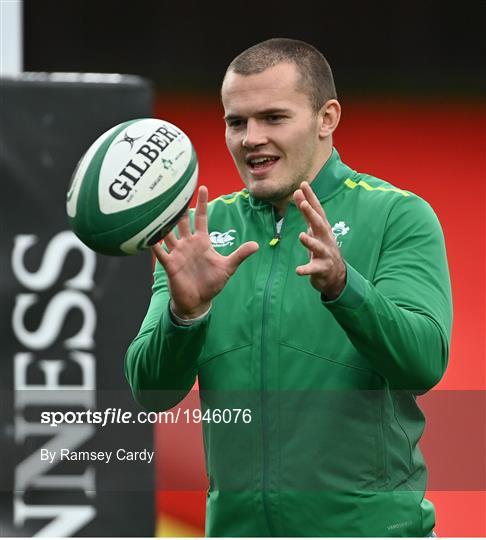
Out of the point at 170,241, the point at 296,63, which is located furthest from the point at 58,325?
the point at 296,63

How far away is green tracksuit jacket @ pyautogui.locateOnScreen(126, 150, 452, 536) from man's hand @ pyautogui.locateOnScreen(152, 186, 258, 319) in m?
0.05

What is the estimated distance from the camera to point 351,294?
2.54 meters

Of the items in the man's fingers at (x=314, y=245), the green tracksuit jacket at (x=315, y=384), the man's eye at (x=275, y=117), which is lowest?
the green tracksuit jacket at (x=315, y=384)

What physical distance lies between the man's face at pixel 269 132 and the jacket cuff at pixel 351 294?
17.0 inches

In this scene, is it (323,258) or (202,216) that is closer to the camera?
(323,258)

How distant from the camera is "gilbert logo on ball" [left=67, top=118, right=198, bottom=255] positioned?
2.86 m

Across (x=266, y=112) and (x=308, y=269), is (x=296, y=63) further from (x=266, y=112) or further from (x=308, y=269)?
(x=308, y=269)

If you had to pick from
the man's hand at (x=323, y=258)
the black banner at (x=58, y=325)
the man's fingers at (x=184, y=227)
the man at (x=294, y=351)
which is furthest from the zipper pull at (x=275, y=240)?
the black banner at (x=58, y=325)

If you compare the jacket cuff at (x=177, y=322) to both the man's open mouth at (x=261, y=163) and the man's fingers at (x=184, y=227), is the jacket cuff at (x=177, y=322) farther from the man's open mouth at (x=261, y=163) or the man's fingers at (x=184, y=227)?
the man's open mouth at (x=261, y=163)

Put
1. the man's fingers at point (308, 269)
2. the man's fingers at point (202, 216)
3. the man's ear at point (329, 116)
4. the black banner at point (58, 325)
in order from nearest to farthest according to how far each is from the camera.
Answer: the man's fingers at point (308, 269)
the man's fingers at point (202, 216)
the man's ear at point (329, 116)
the black banner at point (58, 325)

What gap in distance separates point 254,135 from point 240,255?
34cm

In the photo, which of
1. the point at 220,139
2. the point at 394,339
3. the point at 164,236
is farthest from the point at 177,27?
the point at 394,339

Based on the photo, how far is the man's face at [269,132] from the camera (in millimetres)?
2881

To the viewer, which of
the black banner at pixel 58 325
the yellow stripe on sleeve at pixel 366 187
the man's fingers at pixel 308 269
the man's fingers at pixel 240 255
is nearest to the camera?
the man's fingers at pixel 308 269
